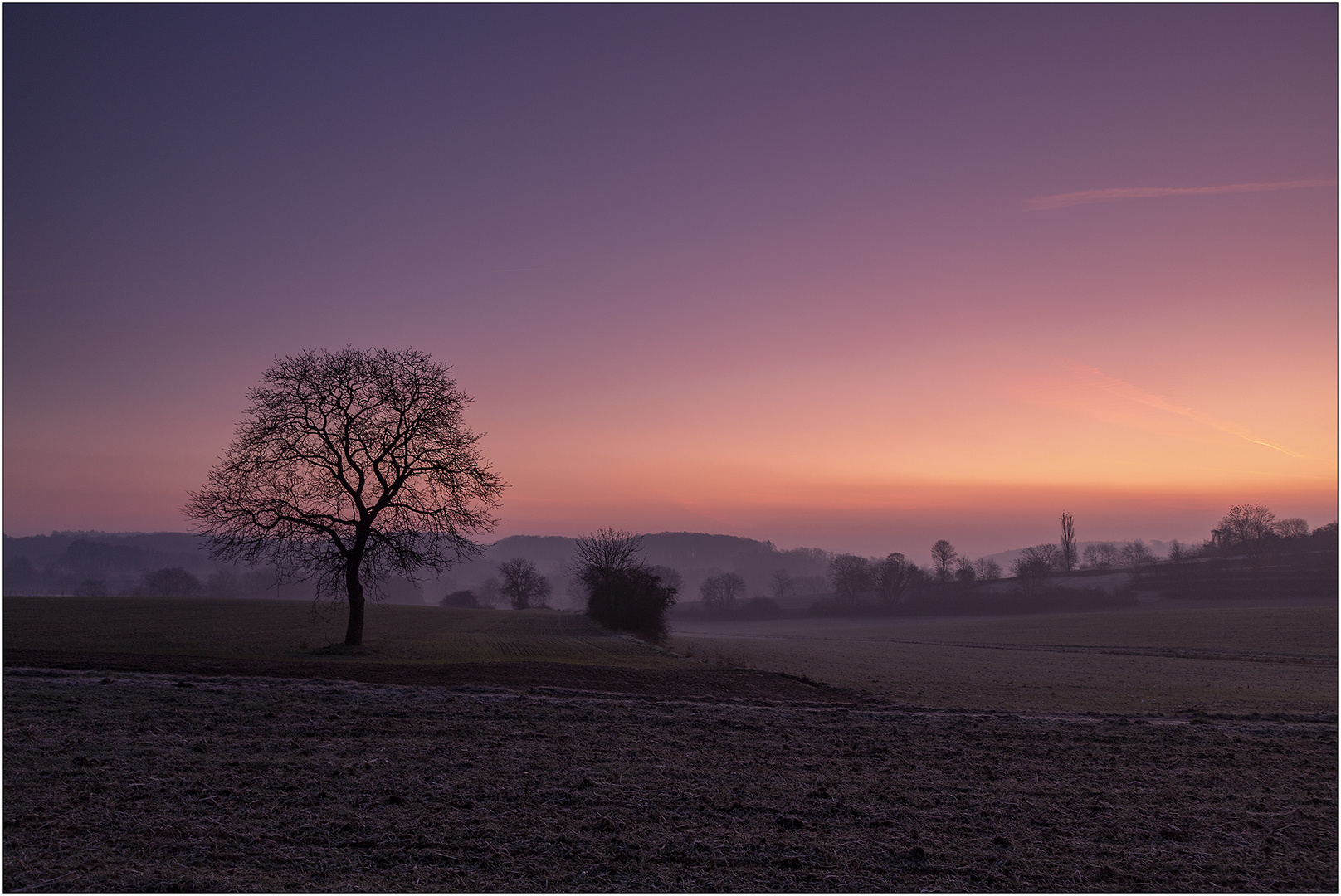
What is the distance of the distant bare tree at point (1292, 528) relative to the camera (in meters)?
115

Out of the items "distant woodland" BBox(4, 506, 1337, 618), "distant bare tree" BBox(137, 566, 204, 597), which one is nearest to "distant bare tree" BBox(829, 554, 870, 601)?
"distant woodland" BBox(4, 506, 1337, 618)

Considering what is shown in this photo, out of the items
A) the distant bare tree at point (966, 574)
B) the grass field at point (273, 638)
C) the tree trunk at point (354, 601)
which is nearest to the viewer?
the grass field at point (273, 638)

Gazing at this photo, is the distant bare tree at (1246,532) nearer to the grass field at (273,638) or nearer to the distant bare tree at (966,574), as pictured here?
the distant bare tree at (966,574)

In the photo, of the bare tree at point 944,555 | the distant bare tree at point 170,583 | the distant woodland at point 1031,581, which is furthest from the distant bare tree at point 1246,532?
the distant bare tree at point 170,583

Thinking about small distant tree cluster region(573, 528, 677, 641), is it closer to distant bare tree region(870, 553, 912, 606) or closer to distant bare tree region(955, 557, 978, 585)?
distant bare tree region(870, 553, 912, 606)

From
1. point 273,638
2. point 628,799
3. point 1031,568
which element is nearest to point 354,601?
point 273,638

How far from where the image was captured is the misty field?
6.57m

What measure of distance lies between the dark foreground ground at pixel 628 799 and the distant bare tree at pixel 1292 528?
132208 mm

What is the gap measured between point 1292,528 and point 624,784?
526ft

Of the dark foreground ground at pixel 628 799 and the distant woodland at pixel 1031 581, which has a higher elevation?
the dark foreground ground at pixel 628 799

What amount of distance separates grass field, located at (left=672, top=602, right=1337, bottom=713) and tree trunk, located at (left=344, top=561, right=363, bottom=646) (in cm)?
1482

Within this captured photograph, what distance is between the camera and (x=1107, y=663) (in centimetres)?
3897

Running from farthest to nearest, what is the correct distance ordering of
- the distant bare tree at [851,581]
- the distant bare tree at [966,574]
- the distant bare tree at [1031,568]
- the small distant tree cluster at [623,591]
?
the distant bare tree at [851,581], the distant bare tree at [966,574], the distant bare tree at [1031,568], the small distant tree cluster at [623,591]

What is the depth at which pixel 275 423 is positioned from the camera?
24.9 metres
